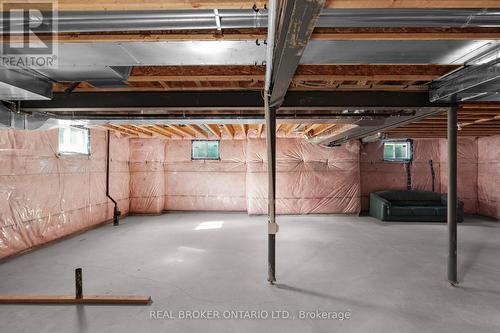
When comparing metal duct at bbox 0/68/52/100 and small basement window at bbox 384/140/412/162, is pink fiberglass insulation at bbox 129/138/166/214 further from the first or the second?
small basement window at bbox 384/140/412/162

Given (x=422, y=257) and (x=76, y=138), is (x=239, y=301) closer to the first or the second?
(x=422, y=257)

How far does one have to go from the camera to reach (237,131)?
6715mm

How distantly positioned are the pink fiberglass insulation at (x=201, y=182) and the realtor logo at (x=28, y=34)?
18.6ft

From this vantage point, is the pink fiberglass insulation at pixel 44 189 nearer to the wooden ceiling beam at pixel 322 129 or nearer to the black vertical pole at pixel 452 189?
the wooden ceiling beam at pixel 322 129

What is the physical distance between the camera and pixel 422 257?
377cm

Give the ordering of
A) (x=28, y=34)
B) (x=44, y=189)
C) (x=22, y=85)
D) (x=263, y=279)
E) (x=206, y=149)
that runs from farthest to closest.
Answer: (x=206, y=149), (x=44, y=189), (x=263, y=279), (x=22, y=85), (x=28, y=34)

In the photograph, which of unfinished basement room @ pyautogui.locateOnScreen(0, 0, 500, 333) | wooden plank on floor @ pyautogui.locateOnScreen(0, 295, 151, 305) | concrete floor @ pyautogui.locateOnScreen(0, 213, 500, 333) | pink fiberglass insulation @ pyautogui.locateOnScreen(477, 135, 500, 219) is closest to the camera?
unfinished basement room @ pyautogui.locateOnScreen(0, 0, 500, 333)

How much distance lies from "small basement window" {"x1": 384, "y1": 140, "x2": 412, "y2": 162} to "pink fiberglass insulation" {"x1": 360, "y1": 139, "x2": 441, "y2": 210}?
0.16 meters

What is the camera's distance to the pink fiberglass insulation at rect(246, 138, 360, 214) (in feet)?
23.2

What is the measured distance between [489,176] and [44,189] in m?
9.98

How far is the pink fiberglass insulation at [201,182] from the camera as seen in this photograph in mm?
7520

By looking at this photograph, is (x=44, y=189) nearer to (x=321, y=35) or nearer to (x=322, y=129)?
(x=321, y=35)

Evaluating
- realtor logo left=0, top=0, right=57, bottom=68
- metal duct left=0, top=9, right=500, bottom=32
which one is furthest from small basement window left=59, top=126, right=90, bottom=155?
metal duct left=0, top=9, right=500, bottom=32

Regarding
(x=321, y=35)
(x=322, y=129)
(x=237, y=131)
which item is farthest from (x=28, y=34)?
(x=237, y=131)
